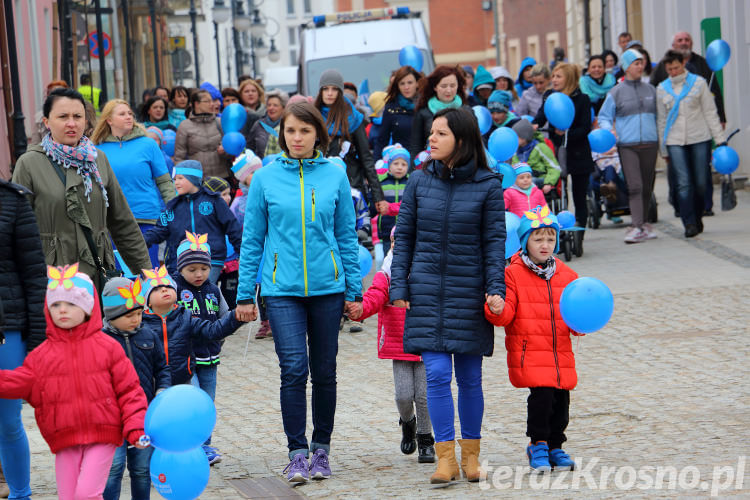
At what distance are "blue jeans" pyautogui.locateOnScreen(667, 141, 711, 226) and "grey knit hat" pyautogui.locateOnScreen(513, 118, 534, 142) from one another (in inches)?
79.7

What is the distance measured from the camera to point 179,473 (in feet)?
17.6

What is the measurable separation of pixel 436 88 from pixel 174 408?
705cm

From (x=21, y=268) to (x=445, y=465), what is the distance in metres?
2.21

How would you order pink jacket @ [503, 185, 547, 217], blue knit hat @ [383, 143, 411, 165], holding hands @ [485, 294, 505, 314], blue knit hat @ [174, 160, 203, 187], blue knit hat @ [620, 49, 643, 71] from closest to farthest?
1. holding hands @ [485, 294, 505, 314]
2. blue knit hat @ [174, 160, 203, 187]
3. blue knit hat @ [383, 143, 411, 165]
4. pink jacket @ [503, 185, 547, 217]
5. blue knit hat @ [620, 49, 643, 71]

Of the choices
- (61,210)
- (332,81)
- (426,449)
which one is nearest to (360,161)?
(332,81)

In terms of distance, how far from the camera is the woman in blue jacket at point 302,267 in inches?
268

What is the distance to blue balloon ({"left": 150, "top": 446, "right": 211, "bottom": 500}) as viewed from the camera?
211 inches

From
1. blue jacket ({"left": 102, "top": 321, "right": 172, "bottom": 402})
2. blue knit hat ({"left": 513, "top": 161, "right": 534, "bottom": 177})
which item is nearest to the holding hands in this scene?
blue jacket ({"left": 102, "top": 321, "right": 172, "bottom": 402})

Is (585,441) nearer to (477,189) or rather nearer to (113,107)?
(477,189)

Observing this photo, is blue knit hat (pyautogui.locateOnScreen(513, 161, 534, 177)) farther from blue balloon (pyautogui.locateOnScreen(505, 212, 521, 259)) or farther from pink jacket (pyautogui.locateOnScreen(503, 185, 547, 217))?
blue balloon (pyautogui.locateOnScreen(505, 212, 521, 259))

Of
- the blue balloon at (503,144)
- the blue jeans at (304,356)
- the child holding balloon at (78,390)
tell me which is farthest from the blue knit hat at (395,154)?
the child holding balloon at (78,390)

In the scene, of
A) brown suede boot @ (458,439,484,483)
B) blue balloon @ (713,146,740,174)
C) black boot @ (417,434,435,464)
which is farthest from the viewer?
A: blue balloon @ (713,146,740,174)

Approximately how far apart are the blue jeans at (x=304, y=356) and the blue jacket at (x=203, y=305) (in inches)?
25.0

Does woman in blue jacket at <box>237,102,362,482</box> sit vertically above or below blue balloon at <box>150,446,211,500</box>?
above
